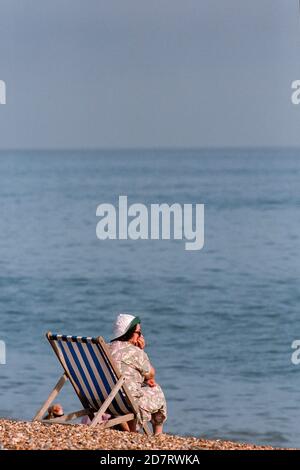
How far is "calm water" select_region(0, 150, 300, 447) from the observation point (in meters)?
10.2

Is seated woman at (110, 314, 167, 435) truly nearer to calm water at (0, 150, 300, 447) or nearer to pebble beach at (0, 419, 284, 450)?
pebble beach at (0, 419, 284, 450)

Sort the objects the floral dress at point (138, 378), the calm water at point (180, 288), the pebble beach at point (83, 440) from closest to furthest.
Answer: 1. the pebble beach at point (83, 440)
2. the floral dress at point (138, 378)
3. the calm water at point (180, 288)

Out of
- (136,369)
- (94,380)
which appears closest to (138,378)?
(136,369)

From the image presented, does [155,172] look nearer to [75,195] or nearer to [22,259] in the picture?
[75,195]

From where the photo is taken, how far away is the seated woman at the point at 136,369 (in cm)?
614

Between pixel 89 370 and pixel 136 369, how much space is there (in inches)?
9.4

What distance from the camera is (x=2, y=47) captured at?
3741 cm

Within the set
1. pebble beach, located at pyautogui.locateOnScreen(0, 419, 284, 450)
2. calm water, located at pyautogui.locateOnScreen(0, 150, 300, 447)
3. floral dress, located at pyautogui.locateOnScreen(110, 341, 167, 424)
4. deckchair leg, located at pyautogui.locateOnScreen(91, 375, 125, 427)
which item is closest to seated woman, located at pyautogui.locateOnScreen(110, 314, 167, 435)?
floral dress, located at pyautogui.locateOnScreen(110, 341, 167, 424)

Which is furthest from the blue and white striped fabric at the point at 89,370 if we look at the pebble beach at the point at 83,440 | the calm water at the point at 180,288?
the calm water at the point at 180,288

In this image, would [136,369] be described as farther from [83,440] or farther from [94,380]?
[83,440]

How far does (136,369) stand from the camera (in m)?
6.21

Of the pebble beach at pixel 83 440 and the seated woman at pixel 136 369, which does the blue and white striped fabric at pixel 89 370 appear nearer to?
the seated woman at pixel 136 369

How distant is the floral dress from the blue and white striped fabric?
77 mm

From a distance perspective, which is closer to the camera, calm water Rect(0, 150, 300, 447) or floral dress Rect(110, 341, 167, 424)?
floral dress Rect(110, 341, 167, 424)
